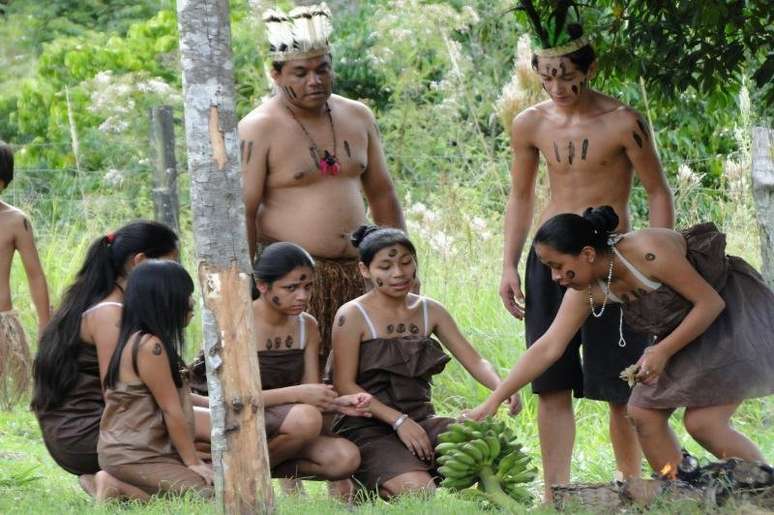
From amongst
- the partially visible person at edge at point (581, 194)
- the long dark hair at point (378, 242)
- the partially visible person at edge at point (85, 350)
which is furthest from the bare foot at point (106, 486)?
the partially visible person at edge at point (581, 194)

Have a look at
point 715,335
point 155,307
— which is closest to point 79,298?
point 155,307

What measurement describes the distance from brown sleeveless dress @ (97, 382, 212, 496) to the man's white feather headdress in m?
1.63

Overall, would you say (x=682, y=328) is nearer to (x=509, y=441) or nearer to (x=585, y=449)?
(x=509, y=441)

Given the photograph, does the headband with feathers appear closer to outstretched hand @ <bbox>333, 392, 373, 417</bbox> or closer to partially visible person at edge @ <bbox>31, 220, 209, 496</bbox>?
outstretched hand @ <bbox>333, 392, 373, 417</bbox>

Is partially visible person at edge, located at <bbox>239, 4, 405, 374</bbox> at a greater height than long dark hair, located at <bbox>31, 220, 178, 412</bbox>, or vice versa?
partially visible person at edge, located at <bbox>239, 4, 405, 374</bbox>

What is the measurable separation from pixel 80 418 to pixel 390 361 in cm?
143

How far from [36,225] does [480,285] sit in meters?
3.98

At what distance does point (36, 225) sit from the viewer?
11562 mm

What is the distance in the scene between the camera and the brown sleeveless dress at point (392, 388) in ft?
20.2

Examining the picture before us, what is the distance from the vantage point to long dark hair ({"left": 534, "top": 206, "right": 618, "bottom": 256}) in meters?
5.57

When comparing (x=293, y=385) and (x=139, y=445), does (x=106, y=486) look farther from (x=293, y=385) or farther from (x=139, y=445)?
(x=293, y=385)

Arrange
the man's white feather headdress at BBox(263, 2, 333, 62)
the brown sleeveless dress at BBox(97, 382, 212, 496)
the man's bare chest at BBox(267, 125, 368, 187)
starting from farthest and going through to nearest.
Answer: the man's bare chest at BBox(267, 125, 368, 187)
the man's white feather headdress at BBox(263, 2, 333, 62)
the brown sleeveless dress at BBox(97, 382, 212, 496)

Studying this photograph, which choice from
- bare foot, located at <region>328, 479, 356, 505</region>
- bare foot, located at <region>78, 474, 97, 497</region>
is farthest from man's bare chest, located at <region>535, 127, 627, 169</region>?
bare foot, located at <region>78, 474, 97, 497</region>

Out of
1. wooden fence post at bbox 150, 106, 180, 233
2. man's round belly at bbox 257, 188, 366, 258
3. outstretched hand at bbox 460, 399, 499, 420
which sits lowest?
outstretched hand at bbox 460, 399, 499, 420
